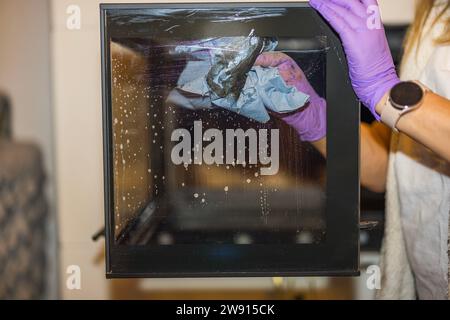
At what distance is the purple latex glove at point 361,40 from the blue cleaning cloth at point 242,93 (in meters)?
0.07

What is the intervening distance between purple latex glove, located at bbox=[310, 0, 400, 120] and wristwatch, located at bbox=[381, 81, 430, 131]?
15mm

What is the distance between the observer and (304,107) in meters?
0.63

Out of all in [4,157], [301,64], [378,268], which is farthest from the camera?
[4,157]

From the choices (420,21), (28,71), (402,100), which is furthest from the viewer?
(28,71)

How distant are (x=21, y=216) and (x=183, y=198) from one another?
0.94 meters

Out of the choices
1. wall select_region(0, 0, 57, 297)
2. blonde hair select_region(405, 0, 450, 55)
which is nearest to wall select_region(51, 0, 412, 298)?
blonde hair select_region(405, 0, 450, 55)

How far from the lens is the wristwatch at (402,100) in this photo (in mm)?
592

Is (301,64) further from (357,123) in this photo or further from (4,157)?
(4,157)

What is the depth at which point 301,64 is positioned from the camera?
0.61 m

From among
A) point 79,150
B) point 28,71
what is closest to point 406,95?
point 79,150

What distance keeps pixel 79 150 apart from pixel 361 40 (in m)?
0.46

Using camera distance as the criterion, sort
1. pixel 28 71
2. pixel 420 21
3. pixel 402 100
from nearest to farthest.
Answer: pixel 402 100 → pixel 420 21 → pixel 28 71

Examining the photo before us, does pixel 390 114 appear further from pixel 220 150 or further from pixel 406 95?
pixel 220 150
